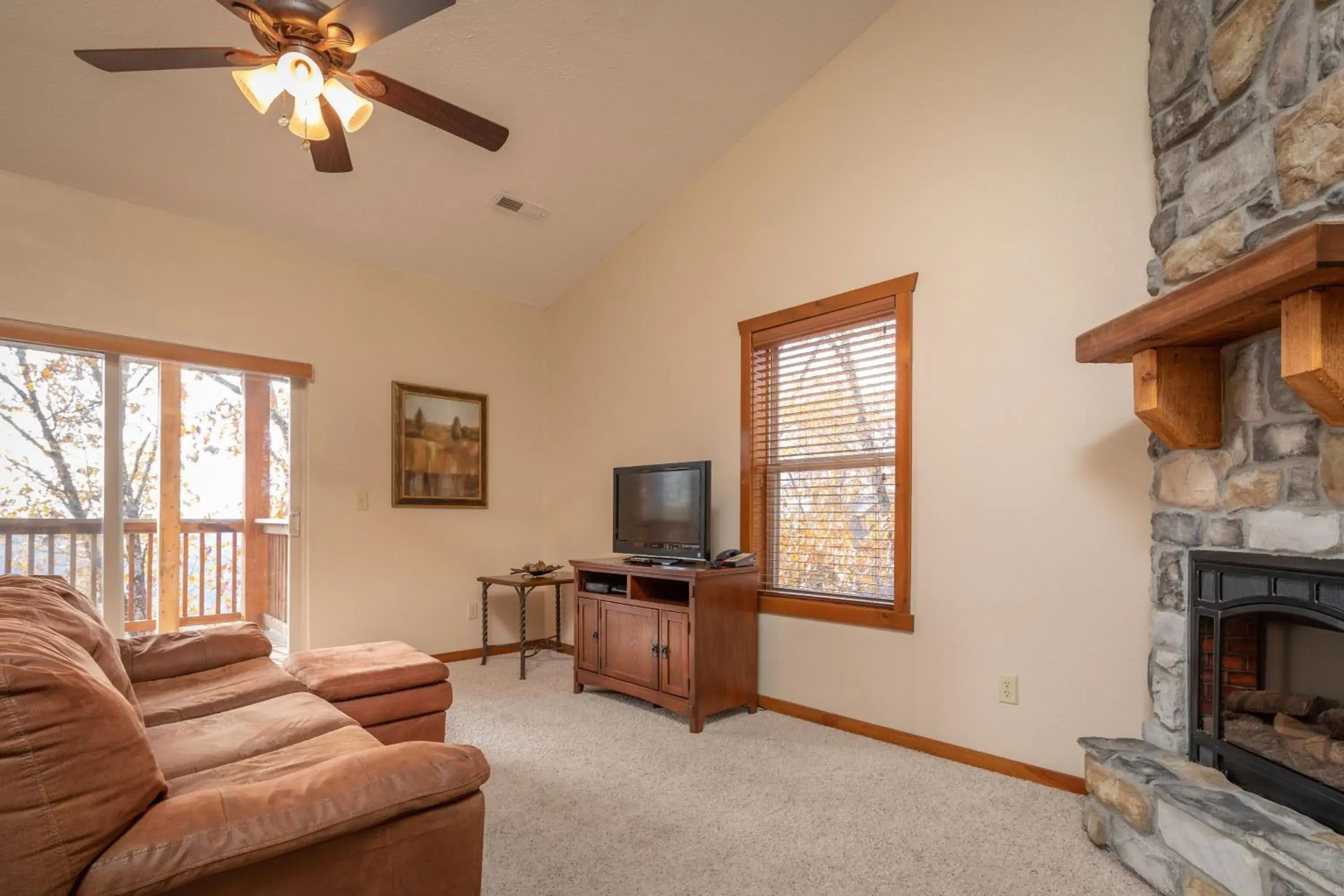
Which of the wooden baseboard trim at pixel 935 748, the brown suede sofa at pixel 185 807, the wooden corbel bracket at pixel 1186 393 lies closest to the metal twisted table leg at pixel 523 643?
the wooden baseboard trim at pixel 935 748

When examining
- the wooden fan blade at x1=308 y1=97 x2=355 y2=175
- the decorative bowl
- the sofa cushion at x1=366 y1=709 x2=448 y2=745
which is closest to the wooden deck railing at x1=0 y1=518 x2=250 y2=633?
the decorative bowl

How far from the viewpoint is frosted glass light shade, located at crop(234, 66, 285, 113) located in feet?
6.73

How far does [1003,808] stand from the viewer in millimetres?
2379

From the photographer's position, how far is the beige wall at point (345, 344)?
11.1ft

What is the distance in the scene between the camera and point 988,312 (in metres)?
2.82

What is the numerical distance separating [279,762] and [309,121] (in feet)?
6.21

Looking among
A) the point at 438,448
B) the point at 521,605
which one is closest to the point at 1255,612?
the point at 521,605

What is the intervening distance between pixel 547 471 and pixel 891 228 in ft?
10.2

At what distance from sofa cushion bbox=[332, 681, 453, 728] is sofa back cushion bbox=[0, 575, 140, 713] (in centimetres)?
69

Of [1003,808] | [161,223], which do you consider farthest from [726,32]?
[1003,808]

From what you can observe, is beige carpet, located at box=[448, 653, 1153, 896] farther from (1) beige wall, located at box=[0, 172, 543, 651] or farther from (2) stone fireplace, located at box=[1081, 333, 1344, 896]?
(1) beige wall, located at box=[0, 172, 543, 651]

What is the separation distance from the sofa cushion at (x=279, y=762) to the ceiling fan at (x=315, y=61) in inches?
71.5

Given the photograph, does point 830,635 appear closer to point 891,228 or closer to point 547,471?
point 891,228

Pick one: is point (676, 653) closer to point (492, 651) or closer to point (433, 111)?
point (492, 651)
